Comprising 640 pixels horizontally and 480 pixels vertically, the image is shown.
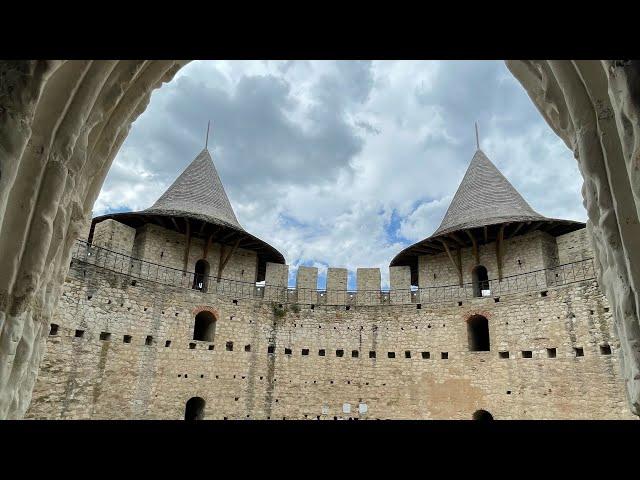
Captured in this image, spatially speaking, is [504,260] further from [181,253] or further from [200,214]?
[181,253]

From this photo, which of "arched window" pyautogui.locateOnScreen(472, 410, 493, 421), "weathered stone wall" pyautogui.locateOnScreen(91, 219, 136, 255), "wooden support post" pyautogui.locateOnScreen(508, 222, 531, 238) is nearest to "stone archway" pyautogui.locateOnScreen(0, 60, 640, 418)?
"weathered stone wall" pyautogui.locateOnScreen(91, 219, 136, 255)

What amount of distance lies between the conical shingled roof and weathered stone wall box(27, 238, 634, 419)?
3102mm

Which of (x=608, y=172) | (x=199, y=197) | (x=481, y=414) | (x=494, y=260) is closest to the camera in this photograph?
(x=608, y=172)

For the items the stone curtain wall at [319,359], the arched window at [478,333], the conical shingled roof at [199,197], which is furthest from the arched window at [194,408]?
the arched window at [478,333]

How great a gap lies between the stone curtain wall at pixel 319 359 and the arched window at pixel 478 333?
0.37 metres

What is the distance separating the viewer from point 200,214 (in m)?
16.3

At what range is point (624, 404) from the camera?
11.4 m

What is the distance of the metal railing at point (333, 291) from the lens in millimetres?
14078

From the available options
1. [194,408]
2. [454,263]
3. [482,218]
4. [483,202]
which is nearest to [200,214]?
[194,408]

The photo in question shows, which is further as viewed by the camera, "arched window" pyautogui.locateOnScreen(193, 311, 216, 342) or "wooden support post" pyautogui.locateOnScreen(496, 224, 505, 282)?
"wooden support post" pyautogui.locateOnScreen(496, 224, 505, 282)

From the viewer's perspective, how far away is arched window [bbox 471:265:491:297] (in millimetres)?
16266

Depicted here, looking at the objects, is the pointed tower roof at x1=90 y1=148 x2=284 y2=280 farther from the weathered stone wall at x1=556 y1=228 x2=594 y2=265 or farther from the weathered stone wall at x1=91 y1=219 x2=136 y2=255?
the weathered stone wall at x1=556 y1=228 x2=594 y2=265

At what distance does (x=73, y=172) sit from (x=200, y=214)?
13404 millimetres
